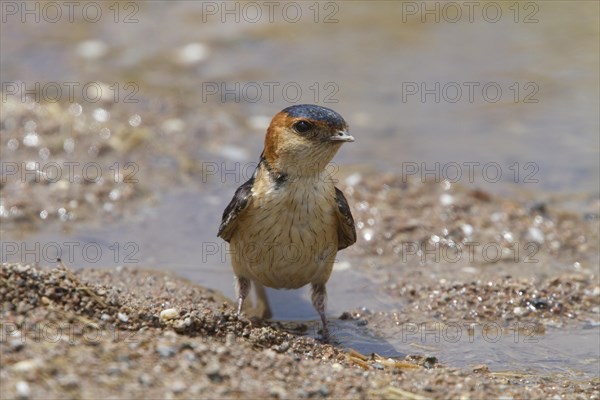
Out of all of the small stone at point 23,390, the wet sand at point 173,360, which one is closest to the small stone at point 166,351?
the wet sand at point 173,360

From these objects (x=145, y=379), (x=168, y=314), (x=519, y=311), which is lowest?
(x=519, y=311)

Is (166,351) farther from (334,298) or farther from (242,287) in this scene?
(334,298)

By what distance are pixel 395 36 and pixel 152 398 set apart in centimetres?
1143

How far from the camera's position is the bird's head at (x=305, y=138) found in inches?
255

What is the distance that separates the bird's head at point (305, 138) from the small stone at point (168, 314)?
1410mm

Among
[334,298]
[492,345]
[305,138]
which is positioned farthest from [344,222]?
[492,345]

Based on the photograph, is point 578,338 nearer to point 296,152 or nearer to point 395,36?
point 296,152

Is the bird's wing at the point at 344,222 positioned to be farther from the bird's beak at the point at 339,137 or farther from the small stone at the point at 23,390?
the small stone at the point at 23,390

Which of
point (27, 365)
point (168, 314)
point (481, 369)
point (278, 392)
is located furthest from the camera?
point (481, 369)

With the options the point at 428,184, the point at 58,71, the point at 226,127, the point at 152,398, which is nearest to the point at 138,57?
the point at 58,71

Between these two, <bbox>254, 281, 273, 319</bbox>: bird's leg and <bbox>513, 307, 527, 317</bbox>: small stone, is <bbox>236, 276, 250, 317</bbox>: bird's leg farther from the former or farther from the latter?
<bbox>513, 307, 527, 317</bbox>: small stone

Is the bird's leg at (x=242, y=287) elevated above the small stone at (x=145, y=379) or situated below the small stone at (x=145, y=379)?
above

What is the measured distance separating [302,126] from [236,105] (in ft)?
20.2

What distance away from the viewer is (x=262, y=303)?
25.1 ft
